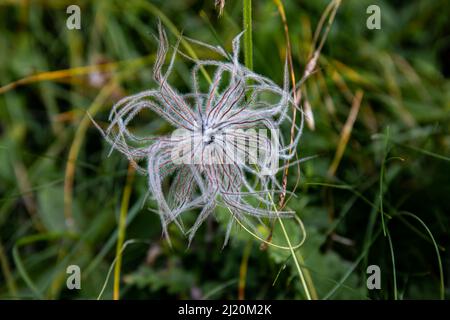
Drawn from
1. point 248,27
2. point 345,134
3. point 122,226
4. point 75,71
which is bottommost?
point 122,226

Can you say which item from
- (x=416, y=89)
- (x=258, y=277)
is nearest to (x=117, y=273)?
(x=258, y=277)

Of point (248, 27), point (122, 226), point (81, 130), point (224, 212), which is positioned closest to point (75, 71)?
point (81, 130)

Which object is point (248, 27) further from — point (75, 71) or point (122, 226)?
point (75, 71)

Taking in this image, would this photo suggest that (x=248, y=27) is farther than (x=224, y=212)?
No

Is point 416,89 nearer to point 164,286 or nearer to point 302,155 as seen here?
point 302,155

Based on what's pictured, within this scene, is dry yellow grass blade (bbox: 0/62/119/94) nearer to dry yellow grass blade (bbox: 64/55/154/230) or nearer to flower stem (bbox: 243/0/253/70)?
dry yellow grass blade (bbox: 64/55/154/230)
